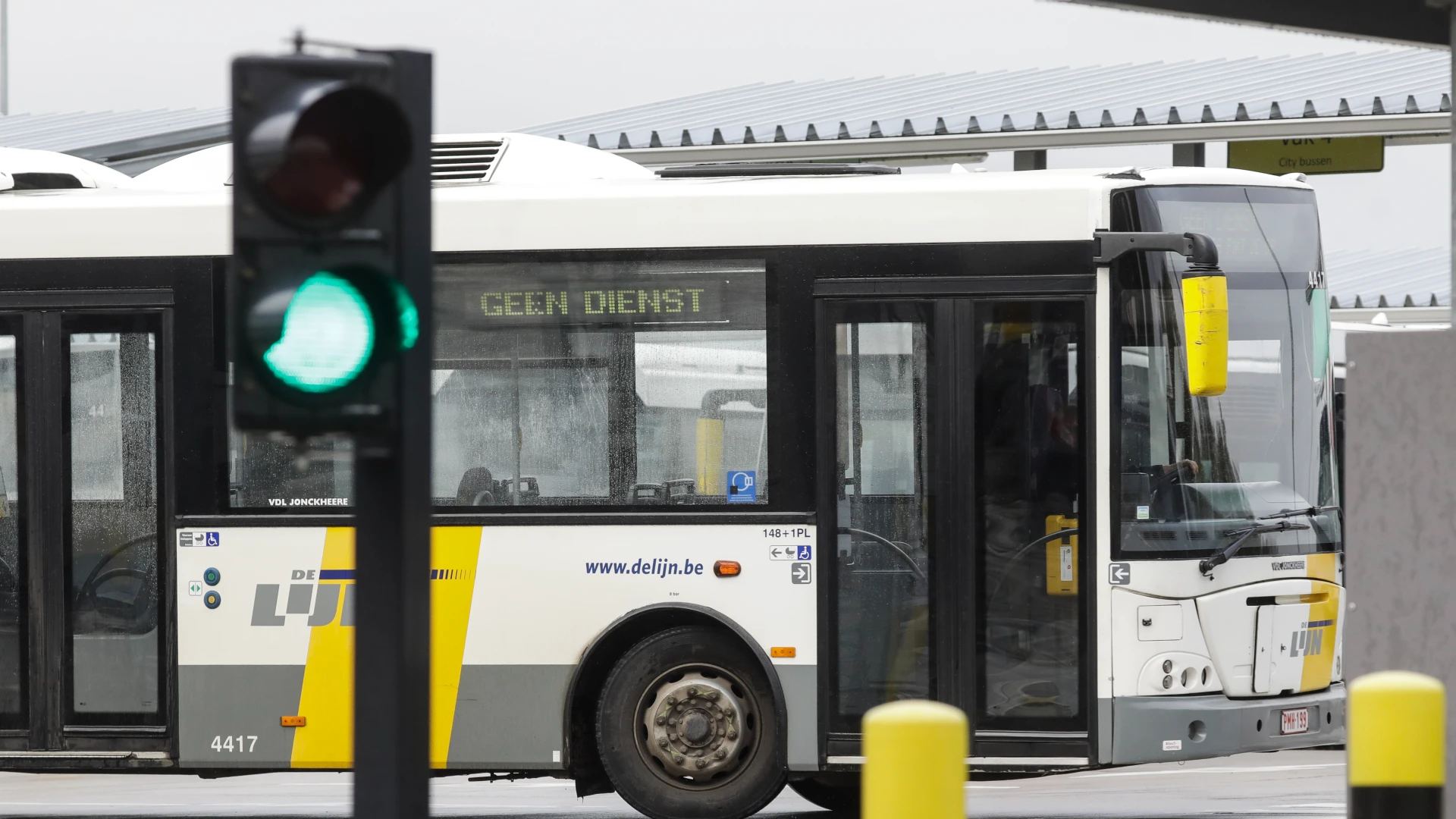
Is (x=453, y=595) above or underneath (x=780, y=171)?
underneath

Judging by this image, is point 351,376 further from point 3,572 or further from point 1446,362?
point 3,572

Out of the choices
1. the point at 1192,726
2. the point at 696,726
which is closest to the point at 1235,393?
the point at 1192,726

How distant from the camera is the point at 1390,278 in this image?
28.0 meters

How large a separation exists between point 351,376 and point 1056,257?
503 centimetres

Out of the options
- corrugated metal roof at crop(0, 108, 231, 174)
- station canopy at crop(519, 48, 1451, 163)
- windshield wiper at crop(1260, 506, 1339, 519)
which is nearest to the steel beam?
station canopy at crop(519, 48, 1451, 163)

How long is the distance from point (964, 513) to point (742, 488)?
38.7 inches

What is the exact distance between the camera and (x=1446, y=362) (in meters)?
5.32

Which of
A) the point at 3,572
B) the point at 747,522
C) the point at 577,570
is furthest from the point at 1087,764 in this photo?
the point at 3,572

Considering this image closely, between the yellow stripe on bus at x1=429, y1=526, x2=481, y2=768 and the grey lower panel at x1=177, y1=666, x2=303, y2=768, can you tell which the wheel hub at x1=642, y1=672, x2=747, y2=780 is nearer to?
the yellow stripe on bus at x1=429, y1=526, x2=481, y2=768

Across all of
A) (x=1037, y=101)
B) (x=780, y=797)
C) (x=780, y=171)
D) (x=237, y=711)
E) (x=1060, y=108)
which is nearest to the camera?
(x=237, y=711)

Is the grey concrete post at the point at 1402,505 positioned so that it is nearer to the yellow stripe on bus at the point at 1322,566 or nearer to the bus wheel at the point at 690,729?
the yellow stripe on bus at the point at 1322,566

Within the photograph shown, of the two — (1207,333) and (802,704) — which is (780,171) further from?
(802,704)

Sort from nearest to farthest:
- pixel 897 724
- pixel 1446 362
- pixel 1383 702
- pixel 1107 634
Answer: pixel 897 724
pixel 1383 702
pixel 1446 362
pixel 1107 634

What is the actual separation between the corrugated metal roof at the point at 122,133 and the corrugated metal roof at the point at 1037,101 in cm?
381
